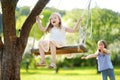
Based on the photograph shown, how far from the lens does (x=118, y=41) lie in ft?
165

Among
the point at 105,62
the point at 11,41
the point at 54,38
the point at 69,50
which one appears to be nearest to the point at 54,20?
the point at 54,38

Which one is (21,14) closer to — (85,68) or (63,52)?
(85,68)

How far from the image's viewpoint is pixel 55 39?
25.3 ft

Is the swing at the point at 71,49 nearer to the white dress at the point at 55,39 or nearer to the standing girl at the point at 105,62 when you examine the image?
the white dress at the point at 55,39

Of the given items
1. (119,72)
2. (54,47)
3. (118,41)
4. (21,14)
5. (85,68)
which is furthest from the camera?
(21,14)

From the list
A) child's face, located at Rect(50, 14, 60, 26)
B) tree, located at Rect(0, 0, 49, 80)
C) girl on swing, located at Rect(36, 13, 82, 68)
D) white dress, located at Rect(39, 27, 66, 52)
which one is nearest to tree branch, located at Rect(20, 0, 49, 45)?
tree, located at Rect(0, 0, 49, 80)

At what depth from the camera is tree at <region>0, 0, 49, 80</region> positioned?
866 centimetres

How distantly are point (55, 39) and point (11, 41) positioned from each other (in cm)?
151

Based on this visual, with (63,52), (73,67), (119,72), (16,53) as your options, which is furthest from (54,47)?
(73,67)

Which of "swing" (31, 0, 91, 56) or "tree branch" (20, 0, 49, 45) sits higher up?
"tree branch" (20, 0, 49, 45)

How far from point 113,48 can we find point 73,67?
9.43 meters

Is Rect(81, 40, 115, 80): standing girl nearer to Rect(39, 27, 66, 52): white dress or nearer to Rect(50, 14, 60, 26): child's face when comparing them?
Rect(39, 27, 66, 52): white dress

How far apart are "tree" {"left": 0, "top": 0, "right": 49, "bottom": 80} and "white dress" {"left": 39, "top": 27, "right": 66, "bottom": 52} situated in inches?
42.5

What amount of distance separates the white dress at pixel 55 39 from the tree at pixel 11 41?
1080mm
